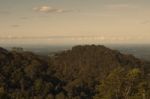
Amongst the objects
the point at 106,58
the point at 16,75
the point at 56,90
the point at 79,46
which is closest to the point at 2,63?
the point at 16,75

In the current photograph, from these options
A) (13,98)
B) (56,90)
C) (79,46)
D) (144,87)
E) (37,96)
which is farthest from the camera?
(79,46)

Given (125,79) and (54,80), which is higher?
(125,79)

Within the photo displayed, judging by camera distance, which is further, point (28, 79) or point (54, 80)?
point (54, 80)

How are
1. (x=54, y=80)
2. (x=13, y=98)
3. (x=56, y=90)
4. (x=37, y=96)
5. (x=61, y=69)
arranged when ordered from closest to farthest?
(x=13, y=98) → (x=37, y=96) → (x=56, y=90) → (x=54, y=80) → (x=61, y=69)

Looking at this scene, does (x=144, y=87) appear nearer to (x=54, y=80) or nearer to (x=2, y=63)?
(x=54, y=80)

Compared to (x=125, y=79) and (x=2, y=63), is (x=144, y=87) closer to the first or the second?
(x=125, y=79)

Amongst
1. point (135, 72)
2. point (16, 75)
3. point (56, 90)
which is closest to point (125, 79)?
point (135, 72)
